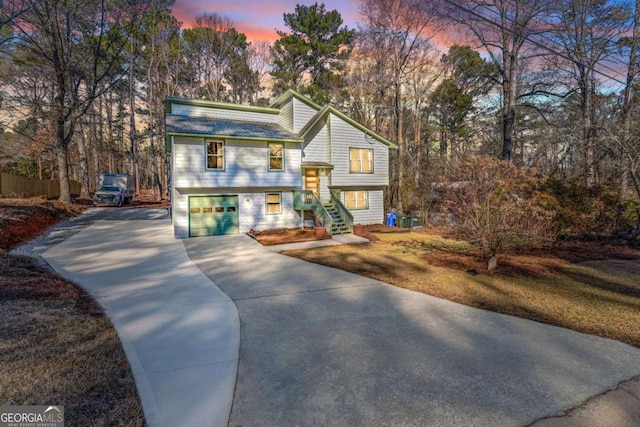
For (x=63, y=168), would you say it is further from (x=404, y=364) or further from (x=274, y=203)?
(x=404, y=364)

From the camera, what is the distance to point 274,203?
1550cm

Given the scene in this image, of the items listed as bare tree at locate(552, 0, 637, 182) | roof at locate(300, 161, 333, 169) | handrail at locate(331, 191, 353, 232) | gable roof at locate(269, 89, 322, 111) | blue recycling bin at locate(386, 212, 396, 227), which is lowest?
blue recycling bin at locate(386, 212, 396, 227)

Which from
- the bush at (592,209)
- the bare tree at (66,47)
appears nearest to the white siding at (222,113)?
the bare tree at (66,47)

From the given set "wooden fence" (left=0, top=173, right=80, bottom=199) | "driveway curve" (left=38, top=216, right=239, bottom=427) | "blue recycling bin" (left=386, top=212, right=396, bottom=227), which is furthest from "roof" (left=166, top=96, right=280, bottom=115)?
"wooden fence" (left=0, top=173, right=80, bottom=199)

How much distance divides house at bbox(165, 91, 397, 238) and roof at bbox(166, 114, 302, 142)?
0.04 meters

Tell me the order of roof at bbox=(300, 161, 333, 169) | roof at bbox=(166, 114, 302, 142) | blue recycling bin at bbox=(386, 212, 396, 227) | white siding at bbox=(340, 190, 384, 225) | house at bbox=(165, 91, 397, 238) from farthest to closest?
1. blue recycling bin at bbox=(386, 212, 396, 227)
2. white siding at bbox=(340, 190, 384, 225)
3. roof at bbox=(300, 161, 333, 169)
4. house at bbox=(165, 91, 397, 238)
5. roof at bbox=(166, 114, 302, 142)

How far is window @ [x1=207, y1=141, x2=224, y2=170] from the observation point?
44.9 ft

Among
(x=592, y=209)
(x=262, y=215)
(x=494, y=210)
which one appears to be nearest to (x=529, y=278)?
(x=494, y=210)

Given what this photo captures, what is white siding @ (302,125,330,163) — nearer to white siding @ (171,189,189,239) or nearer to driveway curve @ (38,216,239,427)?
white siding @ (171,189,189,239)

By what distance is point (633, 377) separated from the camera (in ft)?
11.2

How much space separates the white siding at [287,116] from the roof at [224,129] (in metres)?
0.46

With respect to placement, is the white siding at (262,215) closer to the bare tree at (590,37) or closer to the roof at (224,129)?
the roof at (224,129)

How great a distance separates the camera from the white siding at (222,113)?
50.7 ft

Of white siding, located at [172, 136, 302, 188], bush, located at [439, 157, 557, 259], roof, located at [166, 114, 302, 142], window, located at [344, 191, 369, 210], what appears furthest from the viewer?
window, located at [344, 191, 369, 210]
